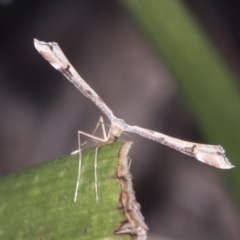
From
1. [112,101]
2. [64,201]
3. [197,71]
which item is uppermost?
[112,101]

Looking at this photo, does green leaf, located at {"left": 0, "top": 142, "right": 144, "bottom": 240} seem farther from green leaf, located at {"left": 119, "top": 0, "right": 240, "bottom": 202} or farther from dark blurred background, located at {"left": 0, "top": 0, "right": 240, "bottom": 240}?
dark blurred background, located at {"left": 0, "top": 0, "right": 240, "bottom": 240}

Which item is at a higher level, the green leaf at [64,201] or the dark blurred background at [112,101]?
the dark blurred background at [112,101]

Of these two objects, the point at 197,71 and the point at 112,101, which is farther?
the point at 112,101

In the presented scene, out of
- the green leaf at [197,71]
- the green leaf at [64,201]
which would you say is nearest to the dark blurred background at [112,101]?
the green leaf at [197,71]

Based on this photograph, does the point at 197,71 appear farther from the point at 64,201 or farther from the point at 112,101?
the point at 112,101

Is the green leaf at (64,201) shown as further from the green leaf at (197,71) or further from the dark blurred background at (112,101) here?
the dark blurred background at (112,101)

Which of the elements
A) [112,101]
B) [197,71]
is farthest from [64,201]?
[112,101]

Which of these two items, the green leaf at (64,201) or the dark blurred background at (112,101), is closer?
the green leaf at (64,201)
